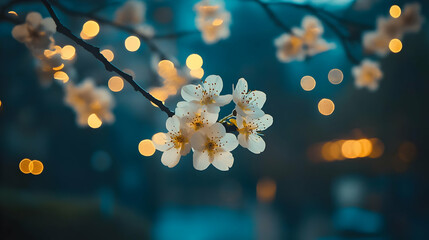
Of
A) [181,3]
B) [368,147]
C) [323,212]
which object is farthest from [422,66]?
[181,3]

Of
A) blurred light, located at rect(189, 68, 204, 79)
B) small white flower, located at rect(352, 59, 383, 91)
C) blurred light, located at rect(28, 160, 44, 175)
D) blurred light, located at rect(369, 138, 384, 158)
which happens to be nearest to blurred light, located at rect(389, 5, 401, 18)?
small white flower, located at rect(352, 59, 383, 91)

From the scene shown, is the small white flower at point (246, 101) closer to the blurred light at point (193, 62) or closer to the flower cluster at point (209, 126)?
the flower cluster at point (209, 126)

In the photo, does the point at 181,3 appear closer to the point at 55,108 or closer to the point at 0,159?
the point at 55,108

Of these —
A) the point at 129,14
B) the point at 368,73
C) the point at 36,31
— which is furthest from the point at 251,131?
the point at 129,14

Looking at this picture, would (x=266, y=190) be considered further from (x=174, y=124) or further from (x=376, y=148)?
(x=174, y=124)

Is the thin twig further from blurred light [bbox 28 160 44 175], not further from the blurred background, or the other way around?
blurred light [bbox 28 160 44 175]

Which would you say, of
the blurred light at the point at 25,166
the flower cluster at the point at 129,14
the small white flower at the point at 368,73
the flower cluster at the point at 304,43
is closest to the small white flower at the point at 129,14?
the flower cluster at the point at 129,14
